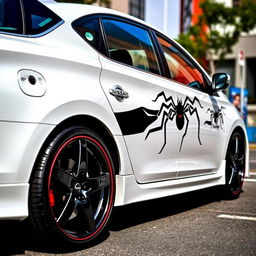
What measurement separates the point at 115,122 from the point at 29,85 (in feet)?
2.54

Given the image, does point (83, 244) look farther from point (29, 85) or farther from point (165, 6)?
point (165, 6)

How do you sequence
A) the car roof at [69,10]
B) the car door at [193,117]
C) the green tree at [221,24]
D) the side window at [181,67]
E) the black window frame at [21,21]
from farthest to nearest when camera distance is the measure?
the green tree at [221,24], the side window at [181,67], the car door at [193,117], the car roof at [69,10], the black window frame at [21,21]

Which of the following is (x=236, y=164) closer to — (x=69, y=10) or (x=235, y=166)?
(x=235, y=166)

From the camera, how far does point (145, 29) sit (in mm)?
4254

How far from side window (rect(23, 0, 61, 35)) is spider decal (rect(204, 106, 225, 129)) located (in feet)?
6.65

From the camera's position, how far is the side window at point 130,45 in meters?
3.71

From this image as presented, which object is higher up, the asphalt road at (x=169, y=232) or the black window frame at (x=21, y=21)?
the black window frame at (x=21, y=21)

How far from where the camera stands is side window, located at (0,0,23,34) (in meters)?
2.96

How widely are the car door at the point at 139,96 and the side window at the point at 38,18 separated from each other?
44 cm

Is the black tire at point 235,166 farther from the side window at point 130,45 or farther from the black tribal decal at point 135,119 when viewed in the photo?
the black tribal decal at point 135,119

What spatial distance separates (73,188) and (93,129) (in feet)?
1.42

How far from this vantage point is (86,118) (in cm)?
319

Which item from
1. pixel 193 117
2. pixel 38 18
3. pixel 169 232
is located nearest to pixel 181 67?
pixel 193 117

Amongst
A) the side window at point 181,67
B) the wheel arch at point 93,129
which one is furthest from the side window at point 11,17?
the side window at point 181,67
